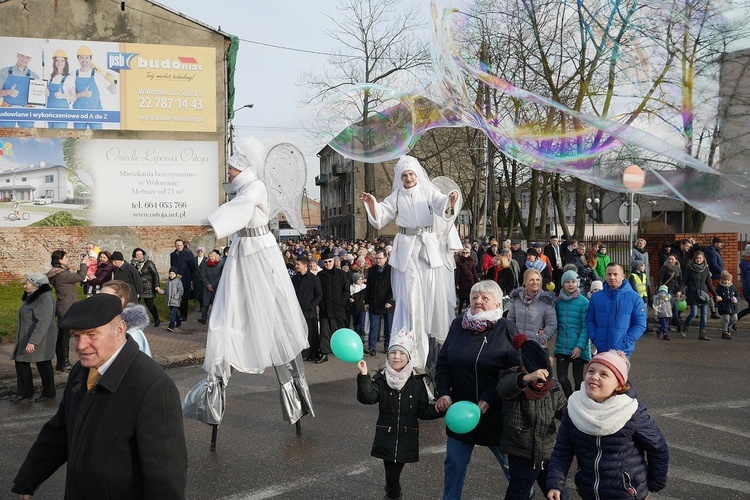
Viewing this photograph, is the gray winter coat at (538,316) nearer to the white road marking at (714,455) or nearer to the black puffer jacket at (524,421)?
the white road marking at (714,455)

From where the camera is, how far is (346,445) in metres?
6.42

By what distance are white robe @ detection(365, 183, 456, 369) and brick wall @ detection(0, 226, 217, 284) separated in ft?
60.1

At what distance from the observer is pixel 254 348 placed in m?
6.64

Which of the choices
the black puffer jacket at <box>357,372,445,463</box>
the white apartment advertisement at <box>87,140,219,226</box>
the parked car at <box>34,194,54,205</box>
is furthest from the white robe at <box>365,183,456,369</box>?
the parked car at <box>34,194,54,205</box>

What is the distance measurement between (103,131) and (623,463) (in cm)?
2358

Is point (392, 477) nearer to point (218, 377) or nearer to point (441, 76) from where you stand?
point (218, 377)

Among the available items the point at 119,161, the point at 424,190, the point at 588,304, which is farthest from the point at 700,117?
the point at 119,161

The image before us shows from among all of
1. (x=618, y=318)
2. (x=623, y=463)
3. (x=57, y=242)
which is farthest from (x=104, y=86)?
(x=623, y=463)

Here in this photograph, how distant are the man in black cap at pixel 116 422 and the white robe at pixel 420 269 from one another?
16.1ft

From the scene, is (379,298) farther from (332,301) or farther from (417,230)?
(417,230)

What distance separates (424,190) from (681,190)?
265cm

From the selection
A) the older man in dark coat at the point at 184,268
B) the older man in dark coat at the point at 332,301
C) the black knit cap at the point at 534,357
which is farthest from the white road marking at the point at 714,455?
the older man in dark coat at the point at 184,268

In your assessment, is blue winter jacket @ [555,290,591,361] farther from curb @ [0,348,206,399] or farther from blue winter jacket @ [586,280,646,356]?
curb @ [0,348,206,399]

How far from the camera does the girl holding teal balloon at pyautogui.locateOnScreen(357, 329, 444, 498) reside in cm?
485
